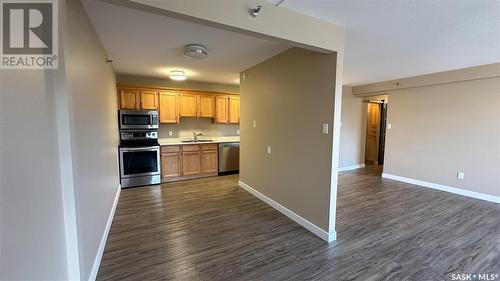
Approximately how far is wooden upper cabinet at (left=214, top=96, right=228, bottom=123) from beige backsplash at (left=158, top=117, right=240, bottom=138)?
0.36 m

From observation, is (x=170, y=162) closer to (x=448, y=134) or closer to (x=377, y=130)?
(x=448, y=134)

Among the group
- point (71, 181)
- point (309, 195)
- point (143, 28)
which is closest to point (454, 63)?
point (309, 195)

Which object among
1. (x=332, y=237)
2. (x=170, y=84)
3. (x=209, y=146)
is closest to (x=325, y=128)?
(x=332, y=237)

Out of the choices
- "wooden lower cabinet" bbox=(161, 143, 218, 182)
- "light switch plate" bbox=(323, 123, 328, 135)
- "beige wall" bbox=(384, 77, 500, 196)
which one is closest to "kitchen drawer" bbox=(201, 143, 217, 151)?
"wooden lower cabinet" bbox=(161, 143, 218, 182)

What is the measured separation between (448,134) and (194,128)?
5.70m

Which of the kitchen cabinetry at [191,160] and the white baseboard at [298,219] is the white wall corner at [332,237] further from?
the kitchen cabinetry at [191,160]

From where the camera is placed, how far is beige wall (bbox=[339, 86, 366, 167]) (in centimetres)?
595

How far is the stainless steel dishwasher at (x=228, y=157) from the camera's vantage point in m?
5.46

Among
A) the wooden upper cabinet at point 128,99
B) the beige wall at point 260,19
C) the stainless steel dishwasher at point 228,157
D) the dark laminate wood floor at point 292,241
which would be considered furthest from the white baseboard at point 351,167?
the wooden upper cabinet at point 128,99

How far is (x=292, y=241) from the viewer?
251 cm

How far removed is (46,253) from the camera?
120 cm

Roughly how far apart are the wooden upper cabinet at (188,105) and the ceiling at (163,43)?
3.36 feet

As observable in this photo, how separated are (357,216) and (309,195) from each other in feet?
3.17

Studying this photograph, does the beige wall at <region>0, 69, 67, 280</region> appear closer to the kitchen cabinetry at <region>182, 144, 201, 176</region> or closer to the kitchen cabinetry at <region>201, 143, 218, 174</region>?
the kitchen cabinetry at <region>182, 144, 201, 176</region>
